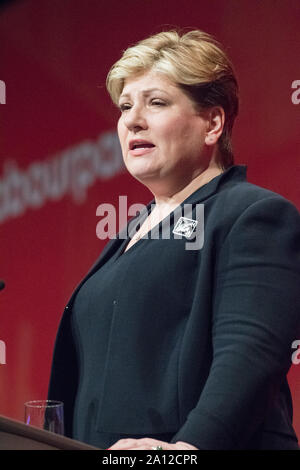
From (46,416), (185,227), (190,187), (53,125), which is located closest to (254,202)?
(185,227)

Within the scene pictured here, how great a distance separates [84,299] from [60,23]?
231cm

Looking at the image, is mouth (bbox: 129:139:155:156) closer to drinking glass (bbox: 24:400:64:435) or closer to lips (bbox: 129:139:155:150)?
lips (bbox: 129:139:155:150)

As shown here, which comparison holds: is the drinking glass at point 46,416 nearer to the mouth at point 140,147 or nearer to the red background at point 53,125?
the mouth at point 140,147

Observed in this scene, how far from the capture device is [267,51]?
2.64m

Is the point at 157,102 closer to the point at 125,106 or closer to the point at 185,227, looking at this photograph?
the point at 125,106

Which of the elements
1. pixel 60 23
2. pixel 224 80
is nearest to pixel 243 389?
pixel 224 80

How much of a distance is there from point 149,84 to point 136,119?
0.08 meters

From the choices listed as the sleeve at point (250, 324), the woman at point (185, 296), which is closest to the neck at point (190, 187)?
the woman at point (185, 296)

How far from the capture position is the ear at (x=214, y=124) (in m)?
1.62

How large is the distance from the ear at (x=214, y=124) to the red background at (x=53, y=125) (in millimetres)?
1105

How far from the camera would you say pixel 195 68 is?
1.58 m

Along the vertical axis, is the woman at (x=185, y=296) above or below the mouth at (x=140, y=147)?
below

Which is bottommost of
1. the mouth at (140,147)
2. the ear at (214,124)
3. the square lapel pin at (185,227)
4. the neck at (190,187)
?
the square lapel pin at (185,227)
